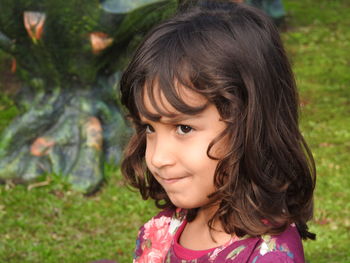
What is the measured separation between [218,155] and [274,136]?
0.67ft

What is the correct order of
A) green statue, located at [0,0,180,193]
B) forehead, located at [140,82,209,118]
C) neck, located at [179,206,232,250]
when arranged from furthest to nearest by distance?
green statue, located at [0,0,180,193]
neck, located at [179,206,232,250]
forehead, located at [140,82,209,118]

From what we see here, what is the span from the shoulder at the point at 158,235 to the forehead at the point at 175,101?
0.60 meters

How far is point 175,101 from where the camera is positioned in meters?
2.25

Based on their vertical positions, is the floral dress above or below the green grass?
above

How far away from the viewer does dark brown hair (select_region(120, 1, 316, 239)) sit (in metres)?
2.29

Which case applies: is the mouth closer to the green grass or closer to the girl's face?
the girl's face

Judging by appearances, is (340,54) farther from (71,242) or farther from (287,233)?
(287,233)

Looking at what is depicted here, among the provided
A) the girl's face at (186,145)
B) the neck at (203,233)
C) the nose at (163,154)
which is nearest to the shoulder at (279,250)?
the neck at (203,233)

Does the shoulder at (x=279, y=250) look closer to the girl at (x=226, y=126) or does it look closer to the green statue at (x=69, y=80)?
the girl at (x=226, y=126)

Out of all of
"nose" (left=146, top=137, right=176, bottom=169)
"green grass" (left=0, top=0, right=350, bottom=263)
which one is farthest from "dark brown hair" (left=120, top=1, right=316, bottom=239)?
"green grass" (left=0, top=0, right=350, bottom=263)

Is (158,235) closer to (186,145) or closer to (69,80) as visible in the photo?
(186,145)

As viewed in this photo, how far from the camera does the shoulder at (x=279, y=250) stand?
2.29 m

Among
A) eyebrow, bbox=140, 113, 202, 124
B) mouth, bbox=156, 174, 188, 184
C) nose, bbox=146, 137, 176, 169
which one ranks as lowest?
mouth, bbox=156, 174, 188, 184

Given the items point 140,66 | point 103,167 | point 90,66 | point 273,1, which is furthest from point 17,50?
point 273,1
